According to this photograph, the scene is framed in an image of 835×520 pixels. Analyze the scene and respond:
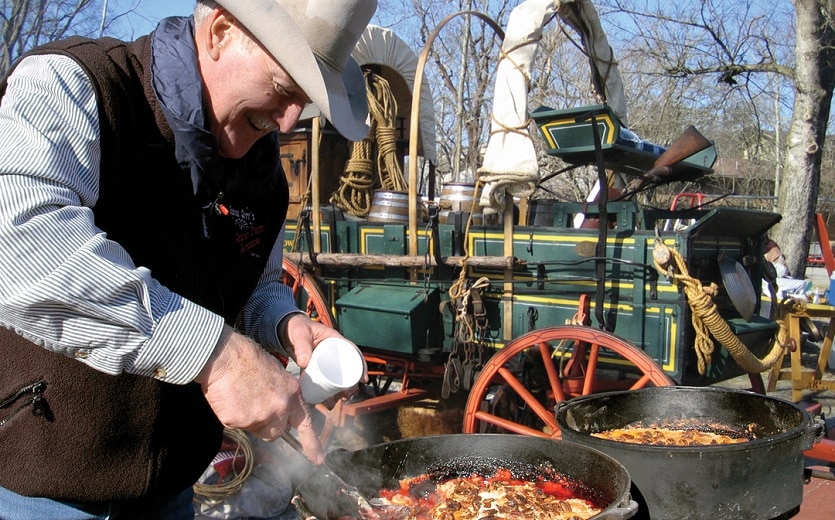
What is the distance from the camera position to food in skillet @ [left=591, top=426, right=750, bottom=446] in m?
2.67

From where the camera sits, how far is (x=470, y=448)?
2.24 meters

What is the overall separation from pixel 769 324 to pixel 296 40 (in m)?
4.43

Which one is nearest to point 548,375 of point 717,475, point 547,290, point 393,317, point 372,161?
point 547,290

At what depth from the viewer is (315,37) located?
1535 mm

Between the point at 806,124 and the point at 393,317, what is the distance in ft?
23.3

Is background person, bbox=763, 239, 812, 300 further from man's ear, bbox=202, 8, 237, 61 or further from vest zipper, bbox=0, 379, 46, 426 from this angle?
vest zipper, bbox=0, 379, 46, 426

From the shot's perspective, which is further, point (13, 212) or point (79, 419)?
point (79, 419)

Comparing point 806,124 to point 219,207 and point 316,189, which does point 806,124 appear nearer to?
point 316,189

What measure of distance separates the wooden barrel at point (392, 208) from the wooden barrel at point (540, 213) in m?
1.00

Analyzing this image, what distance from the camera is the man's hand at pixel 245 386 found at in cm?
122

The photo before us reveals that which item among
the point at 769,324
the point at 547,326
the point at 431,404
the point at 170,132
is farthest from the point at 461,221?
the point at 170,132

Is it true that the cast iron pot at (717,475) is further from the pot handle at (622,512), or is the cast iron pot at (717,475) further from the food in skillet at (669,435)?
the pot handle at (622,512)

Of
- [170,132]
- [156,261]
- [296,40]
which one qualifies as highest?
[296,40]

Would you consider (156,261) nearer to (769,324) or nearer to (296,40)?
(296,40)
